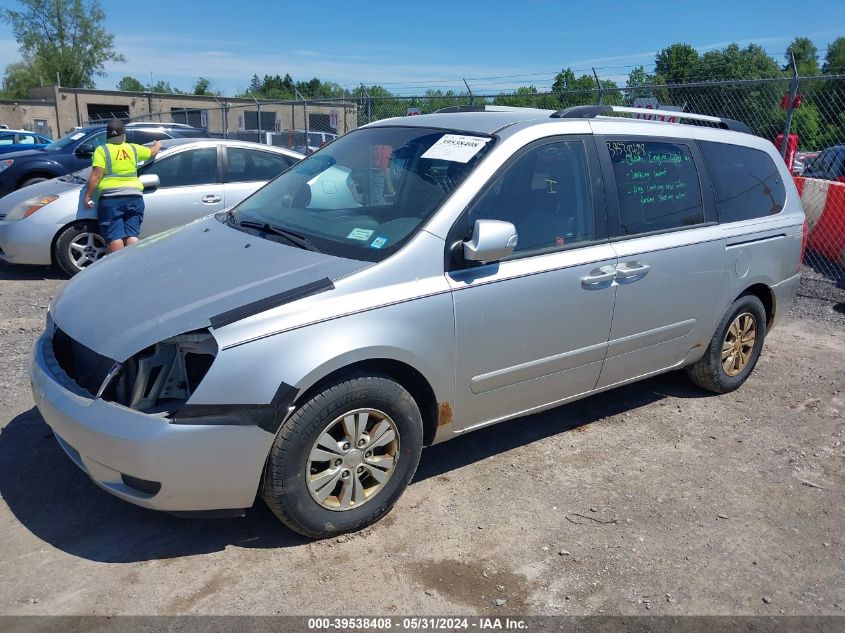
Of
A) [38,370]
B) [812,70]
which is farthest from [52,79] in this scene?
[38,370]

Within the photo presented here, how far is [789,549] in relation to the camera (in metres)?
3.53

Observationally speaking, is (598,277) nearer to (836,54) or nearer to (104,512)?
(104,512)

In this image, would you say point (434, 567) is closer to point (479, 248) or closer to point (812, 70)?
point (479, 248)

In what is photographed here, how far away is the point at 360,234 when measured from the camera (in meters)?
3.59

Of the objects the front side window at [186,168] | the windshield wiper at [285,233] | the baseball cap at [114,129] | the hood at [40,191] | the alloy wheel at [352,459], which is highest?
the baseball cap at [114,129]

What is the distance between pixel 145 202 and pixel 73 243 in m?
0.91

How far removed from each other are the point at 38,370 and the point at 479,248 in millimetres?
2174

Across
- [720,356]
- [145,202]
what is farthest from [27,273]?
[720,356]

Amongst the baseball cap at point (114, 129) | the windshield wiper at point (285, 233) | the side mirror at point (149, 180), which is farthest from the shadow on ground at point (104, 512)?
the side mirror at point (149, 180)

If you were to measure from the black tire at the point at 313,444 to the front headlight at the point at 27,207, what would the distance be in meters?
6.08

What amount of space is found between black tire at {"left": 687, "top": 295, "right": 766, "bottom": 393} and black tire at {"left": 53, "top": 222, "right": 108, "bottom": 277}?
6.27m

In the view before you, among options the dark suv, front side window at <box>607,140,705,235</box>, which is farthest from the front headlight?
front side window at <box>607,140,705,235</box>

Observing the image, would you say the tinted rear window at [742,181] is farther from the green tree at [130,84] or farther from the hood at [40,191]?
the green tree at [130,84]

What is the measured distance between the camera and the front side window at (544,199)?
371 cm
